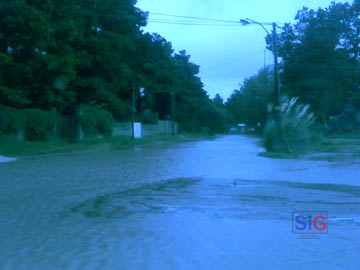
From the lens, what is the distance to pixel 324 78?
67.4 metres

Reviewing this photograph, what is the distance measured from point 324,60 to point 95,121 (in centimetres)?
3560

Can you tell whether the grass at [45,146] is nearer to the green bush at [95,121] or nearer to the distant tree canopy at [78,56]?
the green bush at [95,121]

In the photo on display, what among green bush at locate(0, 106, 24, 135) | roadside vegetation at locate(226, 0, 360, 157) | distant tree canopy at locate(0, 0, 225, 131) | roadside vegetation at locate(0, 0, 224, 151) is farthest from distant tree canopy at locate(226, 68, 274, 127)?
green bush at locate(0, 106, 24, 135)

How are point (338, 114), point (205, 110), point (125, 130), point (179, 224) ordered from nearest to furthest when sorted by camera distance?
point (179, 224) → point (125, 130) → point (338, 114) → point (205, 110)

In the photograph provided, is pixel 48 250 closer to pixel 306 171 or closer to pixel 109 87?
pixel 306 171

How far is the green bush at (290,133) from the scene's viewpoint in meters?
30.1

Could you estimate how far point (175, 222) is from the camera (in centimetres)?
940

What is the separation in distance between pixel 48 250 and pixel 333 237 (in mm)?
4202

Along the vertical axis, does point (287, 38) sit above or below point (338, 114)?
above

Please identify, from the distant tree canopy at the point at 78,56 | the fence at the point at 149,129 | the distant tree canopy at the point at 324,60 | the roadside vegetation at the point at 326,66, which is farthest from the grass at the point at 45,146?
the distant tree canopy at the point at 324,60

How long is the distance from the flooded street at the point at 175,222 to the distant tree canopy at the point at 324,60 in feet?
172

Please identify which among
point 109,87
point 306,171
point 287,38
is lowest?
point 306,171

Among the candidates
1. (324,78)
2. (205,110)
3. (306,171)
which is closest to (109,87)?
(324,78)

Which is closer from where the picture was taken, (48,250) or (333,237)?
(48,250)
